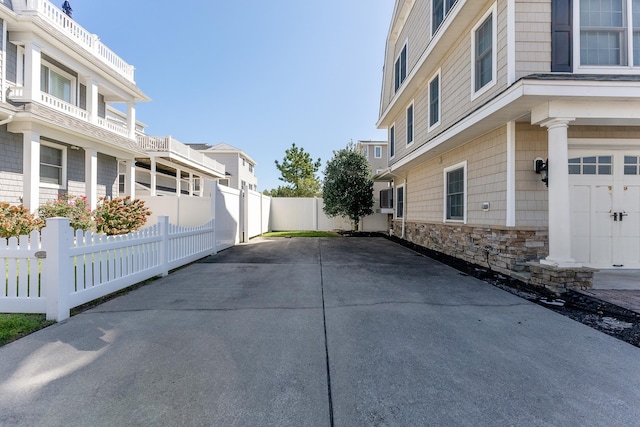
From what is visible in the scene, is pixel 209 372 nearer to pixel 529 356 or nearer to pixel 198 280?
pixel 529 356

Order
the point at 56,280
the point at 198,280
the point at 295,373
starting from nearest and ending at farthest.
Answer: the point at 295,373 → the point at 56,280 → the point at 198,280

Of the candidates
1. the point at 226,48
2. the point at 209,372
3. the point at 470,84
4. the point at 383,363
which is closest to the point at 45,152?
the point at 226,48

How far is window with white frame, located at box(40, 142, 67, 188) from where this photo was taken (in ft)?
29.8

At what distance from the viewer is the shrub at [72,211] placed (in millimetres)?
8031

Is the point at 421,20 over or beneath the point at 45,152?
over

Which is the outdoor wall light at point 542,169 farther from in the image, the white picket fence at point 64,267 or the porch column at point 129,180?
the porch column at point 129,180

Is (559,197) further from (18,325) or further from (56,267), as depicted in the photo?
(18,325)

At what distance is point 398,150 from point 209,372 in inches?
467

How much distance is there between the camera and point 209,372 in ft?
7.51

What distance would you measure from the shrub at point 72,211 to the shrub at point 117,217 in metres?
0.32

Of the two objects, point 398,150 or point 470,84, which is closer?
point 470,84

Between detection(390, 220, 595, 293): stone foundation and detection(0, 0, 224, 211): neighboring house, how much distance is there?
12174mm

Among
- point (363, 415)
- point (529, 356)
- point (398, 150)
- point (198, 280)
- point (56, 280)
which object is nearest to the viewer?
point (363, 415)

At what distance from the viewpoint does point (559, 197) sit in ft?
15.3
